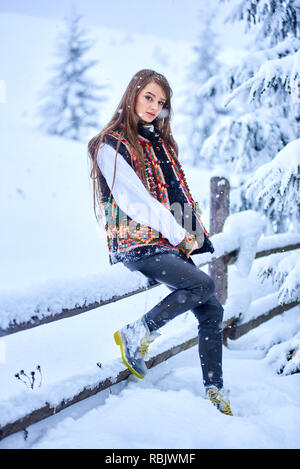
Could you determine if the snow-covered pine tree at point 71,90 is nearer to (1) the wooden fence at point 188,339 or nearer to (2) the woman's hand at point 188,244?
(1) the wooden fence at point 188,339

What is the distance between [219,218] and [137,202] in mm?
2133

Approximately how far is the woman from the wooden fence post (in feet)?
5.21

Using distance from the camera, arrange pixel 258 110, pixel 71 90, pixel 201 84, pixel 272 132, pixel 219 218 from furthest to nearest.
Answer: pixel 71 90 → pixel 201 84 → pixel 258 110 → pixel 272 132 → pixel 219 218

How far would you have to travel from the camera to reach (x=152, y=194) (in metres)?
2.46

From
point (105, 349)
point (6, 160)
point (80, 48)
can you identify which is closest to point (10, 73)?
point (80, 48)

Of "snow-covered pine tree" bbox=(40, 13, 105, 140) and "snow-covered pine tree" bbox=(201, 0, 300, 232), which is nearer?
"snow-covered pine tree" bbox=(201, 0, 300, 232)

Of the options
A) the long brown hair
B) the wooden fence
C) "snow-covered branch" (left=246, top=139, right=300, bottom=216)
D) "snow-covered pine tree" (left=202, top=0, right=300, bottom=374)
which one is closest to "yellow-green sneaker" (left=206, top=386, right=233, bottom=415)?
the wooden fence

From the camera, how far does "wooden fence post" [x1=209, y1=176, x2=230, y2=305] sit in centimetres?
Result: 409

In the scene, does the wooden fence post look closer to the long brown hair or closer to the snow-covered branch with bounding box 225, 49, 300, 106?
the snow-covered branch with bounding box 225, 49, 300, 106

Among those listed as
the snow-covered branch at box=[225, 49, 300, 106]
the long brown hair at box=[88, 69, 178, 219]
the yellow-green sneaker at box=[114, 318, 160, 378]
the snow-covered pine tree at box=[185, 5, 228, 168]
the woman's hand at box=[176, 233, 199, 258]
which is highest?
the snow-covered pine tree at box=[185, 5, 228, 168]

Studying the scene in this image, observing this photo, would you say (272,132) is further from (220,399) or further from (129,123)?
(220,399)

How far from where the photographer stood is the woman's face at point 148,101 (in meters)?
2.54

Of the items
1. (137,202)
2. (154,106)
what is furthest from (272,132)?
(137,202)

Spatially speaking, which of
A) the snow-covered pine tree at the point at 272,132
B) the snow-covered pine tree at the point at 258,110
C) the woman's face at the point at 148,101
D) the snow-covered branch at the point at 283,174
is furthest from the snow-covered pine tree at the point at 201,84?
the woman's face at the point at 148,101
